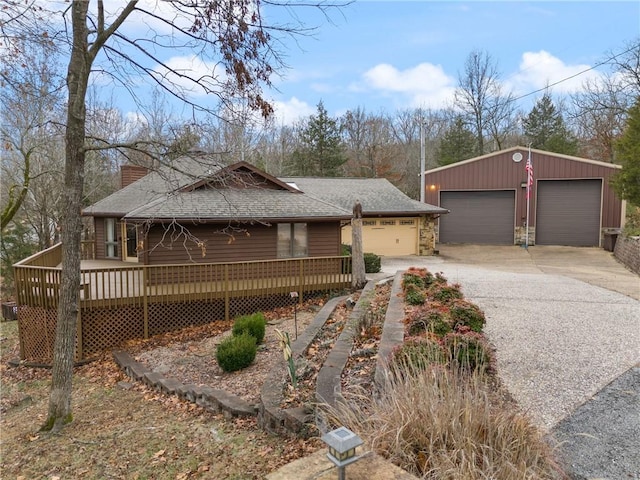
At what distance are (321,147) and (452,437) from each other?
3232 cm

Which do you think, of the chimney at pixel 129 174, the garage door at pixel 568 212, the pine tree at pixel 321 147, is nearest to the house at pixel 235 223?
the chimney at pixel 129 174

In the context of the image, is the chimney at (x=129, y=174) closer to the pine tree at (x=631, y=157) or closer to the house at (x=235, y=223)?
the house at (x=235, y=223)

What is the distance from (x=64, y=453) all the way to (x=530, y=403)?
5282 millimetres

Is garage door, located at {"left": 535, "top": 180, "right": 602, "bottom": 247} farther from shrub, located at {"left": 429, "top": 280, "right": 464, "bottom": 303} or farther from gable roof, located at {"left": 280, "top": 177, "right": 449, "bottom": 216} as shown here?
shrub, located at {"left": 429, "top": 280, "right": 464, "bottom": 303}

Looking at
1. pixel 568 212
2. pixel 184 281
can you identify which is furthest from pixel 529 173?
pixel 184 281

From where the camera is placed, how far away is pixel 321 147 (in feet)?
111

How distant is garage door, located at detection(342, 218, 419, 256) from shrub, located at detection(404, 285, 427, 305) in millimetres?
13103

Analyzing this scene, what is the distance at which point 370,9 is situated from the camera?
714cm

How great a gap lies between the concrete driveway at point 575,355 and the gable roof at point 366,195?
25.7 ft

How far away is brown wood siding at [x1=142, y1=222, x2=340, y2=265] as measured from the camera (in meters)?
11.8

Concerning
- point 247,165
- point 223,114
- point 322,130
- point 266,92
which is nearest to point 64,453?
point 223,114

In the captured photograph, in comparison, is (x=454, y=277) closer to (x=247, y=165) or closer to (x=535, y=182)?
(x=247, y=165)

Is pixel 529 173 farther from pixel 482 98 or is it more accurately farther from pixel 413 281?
pixel 413 281

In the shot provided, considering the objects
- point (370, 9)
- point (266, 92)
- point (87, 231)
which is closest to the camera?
point (266, 92)
